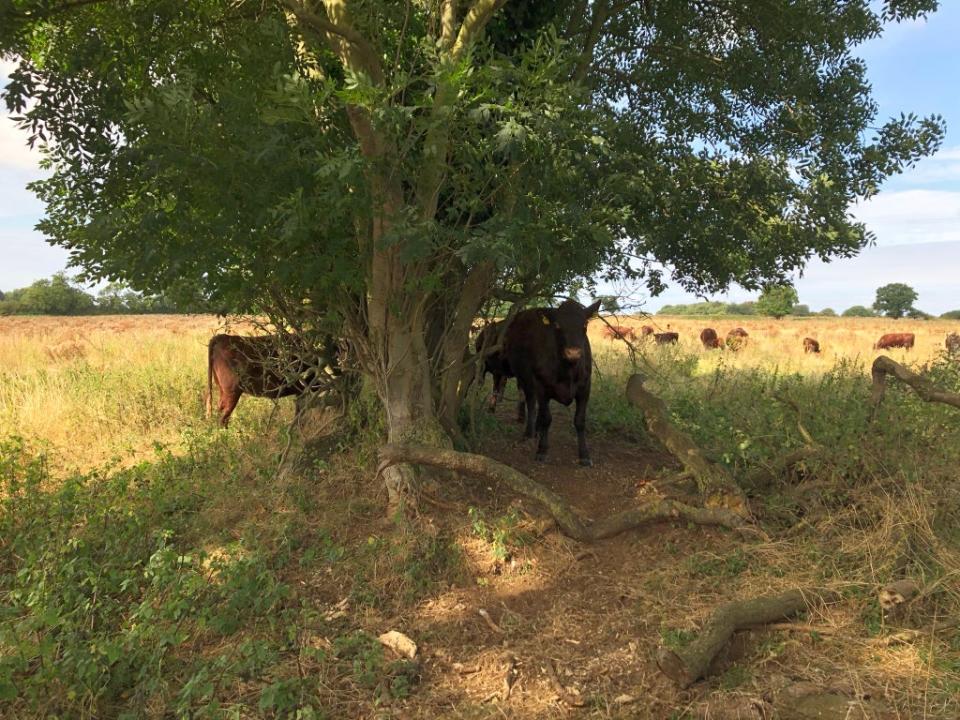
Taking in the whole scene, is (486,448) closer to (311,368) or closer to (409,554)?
(311,368)

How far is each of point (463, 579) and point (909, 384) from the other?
171 inches

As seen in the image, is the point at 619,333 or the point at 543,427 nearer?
the point at 543,427

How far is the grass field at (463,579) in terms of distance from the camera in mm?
3615

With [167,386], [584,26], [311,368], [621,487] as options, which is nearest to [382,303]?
[311,368]

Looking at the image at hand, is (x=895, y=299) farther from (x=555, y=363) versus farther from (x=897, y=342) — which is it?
(x=555, y=363)

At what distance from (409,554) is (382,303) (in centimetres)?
223

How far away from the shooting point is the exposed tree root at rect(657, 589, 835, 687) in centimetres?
354

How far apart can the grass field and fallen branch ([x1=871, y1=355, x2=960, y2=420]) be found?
25cm

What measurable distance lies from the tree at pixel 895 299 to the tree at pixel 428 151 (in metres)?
98.5

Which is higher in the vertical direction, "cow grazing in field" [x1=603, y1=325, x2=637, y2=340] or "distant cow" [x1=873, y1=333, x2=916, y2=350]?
"cow grazing in field" [x1=603, y1=325, x2=637, y2=340]

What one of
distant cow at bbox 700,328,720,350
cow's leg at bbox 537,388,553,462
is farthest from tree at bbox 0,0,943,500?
distant cow at bbox 700,328,720,350

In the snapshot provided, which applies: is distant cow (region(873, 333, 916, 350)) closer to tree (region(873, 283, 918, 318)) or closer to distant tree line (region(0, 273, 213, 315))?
distant tree line (region(0, 273, 213, 315))

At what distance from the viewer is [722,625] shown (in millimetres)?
3764

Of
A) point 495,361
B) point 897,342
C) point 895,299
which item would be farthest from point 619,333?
point 895,299
